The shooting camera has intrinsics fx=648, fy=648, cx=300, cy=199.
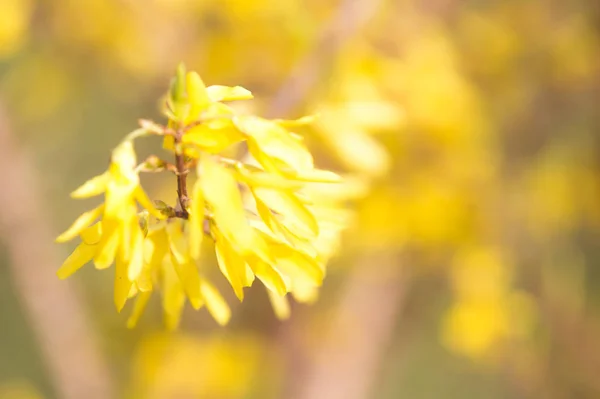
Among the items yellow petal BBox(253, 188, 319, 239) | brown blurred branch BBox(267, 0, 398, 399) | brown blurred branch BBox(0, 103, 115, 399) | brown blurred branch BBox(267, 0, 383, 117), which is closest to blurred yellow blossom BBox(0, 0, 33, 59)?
brown blurred branch BBox(0, 103, 115, 399)

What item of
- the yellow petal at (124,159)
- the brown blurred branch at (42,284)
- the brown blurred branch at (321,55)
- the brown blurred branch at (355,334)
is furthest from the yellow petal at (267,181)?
the brown blurred branch at (355,334)

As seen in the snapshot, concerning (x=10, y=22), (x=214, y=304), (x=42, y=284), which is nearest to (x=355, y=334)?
(x=42, y=284)

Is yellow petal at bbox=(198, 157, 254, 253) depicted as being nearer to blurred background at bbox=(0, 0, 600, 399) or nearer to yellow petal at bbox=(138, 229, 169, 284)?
yellow petal at bbox=(138, 229, 169, 284)

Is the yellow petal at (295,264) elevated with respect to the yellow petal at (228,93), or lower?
lower

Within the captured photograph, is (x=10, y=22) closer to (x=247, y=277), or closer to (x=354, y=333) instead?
(x=247, y=277)

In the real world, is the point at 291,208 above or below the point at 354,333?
above

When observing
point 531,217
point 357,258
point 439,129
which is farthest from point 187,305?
point 531,217

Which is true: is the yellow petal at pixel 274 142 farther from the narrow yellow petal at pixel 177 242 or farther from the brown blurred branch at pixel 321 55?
the brown blurred branch at pixel 321 55
